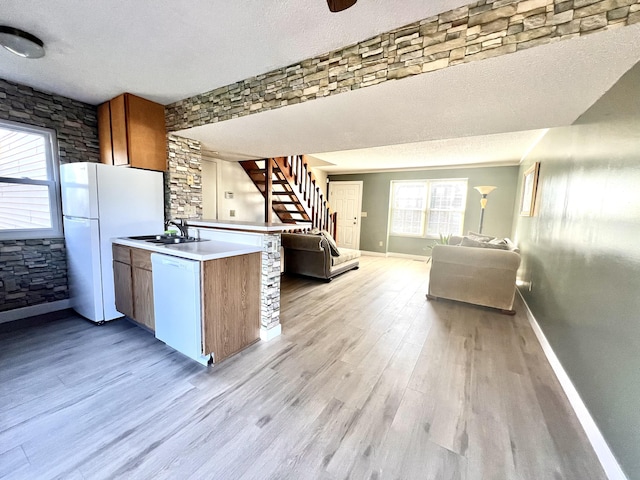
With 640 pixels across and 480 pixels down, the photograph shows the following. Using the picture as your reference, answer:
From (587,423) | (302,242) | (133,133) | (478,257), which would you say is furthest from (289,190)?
(587,423)

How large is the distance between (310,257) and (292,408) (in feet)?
10.1

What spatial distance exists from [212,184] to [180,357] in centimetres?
315

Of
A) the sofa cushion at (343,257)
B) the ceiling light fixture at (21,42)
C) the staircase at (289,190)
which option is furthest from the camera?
the staircase at (289,190)

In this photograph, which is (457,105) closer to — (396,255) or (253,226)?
(253,226)

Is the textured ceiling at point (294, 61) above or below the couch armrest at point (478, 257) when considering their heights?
above

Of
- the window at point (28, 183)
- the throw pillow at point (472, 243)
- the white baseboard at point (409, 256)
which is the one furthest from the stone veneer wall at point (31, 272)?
the white baseboard at point (409, 256)

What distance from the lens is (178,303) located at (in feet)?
6.86

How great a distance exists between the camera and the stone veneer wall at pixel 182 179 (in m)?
3.17

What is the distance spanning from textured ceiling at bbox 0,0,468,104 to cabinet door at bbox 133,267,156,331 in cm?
176

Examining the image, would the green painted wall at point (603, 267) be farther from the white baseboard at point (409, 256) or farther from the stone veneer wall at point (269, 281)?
the white baseboard at point (409, 256)

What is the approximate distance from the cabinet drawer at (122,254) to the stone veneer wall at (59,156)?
89cm

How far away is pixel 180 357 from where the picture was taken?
2.24 meters

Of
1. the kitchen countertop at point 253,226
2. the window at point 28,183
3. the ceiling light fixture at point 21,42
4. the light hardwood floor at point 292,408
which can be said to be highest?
the ceiling light fixture at point 21,42

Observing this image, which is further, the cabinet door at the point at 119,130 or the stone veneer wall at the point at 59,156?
the cabinet door at the point at 119,130
